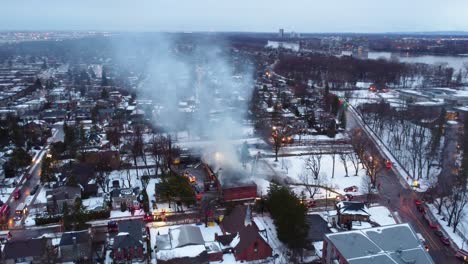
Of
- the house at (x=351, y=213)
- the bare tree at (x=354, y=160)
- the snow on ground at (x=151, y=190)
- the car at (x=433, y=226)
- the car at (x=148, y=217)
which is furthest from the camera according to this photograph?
the bare tree at (x=354, y=160)

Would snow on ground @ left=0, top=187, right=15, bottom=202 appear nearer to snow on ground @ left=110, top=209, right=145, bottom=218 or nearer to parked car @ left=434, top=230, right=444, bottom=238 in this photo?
snow on ground @ left=110, top=209, right=145, bottom=218

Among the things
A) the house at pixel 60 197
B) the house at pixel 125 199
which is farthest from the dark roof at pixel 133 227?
the house at pixel 60 197

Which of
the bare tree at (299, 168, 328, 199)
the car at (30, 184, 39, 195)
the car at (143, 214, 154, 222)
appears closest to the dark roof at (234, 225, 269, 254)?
the car at (143, 214, 154, 222)

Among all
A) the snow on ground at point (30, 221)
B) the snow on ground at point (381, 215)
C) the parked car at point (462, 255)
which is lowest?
the snow on ground at point (30, 221)

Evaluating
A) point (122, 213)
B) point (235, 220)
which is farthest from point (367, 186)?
point (122, 213)

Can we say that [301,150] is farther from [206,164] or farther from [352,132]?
[206,164]

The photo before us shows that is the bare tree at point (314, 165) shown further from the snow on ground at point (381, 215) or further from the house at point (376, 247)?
the house at point (376, 247)

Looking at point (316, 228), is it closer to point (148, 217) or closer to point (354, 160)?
point (148, 217)
